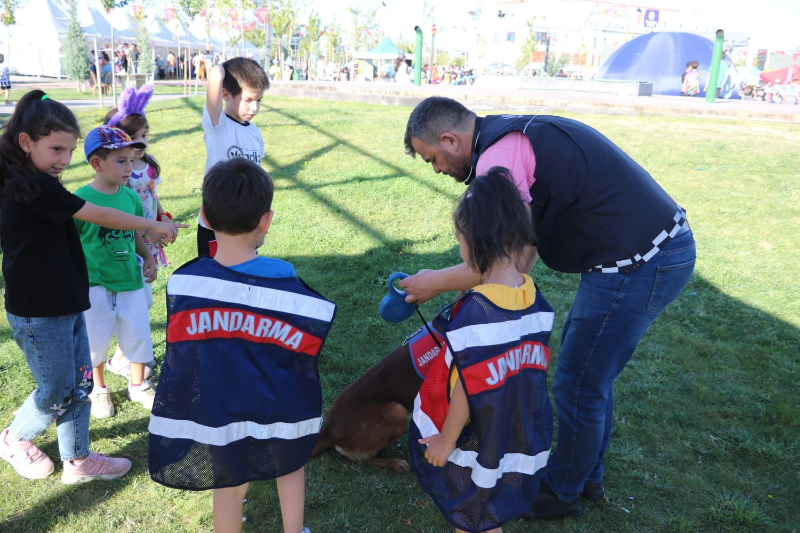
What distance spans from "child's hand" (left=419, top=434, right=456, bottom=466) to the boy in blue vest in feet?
1.44

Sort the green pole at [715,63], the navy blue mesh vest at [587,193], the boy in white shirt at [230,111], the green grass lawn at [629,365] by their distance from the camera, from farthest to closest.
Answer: the green pole at [715,63] < the boy in white shirt at [230,111] < the green grass lawn at [629,365] < the navy blue mesh vest at [587,193]

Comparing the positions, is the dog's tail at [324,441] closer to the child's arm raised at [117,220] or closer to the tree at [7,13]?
the child's arm raised at [117,220]

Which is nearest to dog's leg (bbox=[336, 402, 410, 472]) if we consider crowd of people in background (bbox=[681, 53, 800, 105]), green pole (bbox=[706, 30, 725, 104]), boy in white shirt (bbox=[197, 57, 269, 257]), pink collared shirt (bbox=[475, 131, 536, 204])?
pink collared shirt (bbox=[475, 131, 536, 204])

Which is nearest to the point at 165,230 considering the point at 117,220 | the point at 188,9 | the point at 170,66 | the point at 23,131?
the point at 117,220

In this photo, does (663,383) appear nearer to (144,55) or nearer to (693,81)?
(693,81)

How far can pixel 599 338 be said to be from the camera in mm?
2395

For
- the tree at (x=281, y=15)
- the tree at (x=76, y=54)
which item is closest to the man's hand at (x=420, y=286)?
the tree at (x=76, y=54)

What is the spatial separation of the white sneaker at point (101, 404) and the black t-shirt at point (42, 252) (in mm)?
1071

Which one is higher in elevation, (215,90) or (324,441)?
(215,90)

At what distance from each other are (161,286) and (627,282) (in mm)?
4369

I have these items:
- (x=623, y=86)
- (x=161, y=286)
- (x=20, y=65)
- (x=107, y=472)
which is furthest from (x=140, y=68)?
(x=107, y=472)

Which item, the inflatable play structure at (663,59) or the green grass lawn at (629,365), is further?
the inflatable play structure at (663,59)

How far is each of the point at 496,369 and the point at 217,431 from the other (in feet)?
3.16

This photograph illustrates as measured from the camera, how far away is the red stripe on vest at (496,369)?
1912 millimetres
